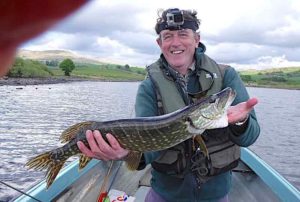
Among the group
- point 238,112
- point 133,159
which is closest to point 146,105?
point 133,159

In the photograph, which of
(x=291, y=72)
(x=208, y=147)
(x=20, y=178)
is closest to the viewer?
(x=208, y=147)

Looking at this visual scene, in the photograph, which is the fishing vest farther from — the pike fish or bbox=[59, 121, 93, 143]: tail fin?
bbox=[59, 121, 93, 143]: tail fin

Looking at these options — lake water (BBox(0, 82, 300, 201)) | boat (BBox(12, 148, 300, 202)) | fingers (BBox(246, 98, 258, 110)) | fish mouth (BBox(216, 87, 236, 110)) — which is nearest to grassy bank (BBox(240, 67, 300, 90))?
lake water (BBox(0, 82, 300, 201))

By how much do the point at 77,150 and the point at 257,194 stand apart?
3.98 meters

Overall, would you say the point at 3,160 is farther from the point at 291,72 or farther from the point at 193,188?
the point at 291,72

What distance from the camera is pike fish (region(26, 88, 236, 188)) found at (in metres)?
3.68

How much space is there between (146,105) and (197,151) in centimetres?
73

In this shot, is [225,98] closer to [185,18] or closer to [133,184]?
[185,18]

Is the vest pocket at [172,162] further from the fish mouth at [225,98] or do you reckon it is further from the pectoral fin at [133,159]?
the fish mouth at [225,98]

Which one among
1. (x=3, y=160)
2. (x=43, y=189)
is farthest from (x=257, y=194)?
(x=3, y=160)

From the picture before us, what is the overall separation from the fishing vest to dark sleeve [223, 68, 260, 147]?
0.14 m

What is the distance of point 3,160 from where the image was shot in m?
19.5

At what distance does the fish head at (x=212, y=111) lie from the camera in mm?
3656

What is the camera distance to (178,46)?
3.95 m
